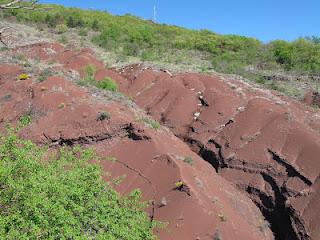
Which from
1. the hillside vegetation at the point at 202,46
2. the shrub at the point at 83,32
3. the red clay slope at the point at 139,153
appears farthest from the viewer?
the shrub at the point at 83,32

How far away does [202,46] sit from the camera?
46.0 metres

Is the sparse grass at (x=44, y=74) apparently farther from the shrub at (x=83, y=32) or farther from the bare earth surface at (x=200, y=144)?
the shrub at (x=83, y=32)

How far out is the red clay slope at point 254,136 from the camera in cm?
1694

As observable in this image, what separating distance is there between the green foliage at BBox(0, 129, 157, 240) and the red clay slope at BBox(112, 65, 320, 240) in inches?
232

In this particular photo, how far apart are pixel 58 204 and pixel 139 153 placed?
6858mm

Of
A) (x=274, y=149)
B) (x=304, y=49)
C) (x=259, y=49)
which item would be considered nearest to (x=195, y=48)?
(x=259, y=49)

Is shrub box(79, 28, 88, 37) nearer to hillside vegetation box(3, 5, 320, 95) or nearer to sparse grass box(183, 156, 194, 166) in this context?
hillside vegetation box(3, 5, 320, 95)

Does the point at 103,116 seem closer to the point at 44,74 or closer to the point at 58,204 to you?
the point at 44,74

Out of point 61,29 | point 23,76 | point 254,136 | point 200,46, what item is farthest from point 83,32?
point 254,136

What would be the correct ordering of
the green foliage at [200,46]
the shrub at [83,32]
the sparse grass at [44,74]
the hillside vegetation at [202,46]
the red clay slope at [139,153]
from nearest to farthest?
the red clay slope at [139,153] → the sparse grass at [44,74] → the hillside vegetation at [202,46] → the green foliage at [200,46] → the shrub at [83,32]

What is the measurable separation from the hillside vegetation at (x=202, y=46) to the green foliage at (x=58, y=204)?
19.3m

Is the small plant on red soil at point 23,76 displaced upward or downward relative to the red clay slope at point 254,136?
upward

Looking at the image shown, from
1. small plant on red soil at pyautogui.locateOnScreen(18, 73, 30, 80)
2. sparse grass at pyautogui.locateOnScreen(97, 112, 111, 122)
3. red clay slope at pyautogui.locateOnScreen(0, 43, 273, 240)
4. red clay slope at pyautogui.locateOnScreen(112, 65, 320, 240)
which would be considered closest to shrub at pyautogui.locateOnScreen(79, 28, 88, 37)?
red clay slope at pyautogui.locateOnScreen(112, 65, 320, 240)

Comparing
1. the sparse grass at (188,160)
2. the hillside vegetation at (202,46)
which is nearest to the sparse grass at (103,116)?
the sparse grass at (188,160)
